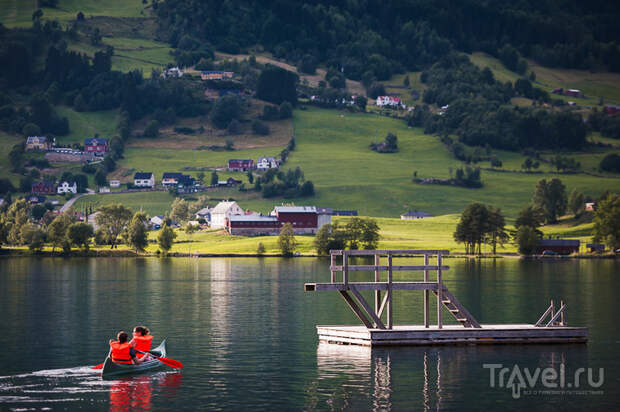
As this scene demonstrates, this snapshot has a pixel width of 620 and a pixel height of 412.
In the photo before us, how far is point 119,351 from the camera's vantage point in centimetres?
5025

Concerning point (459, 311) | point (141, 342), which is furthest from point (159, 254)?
point (141, 342)

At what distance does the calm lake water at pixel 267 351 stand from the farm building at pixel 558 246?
6761cm

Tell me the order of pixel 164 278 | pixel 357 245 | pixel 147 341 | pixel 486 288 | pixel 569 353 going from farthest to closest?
1. pixel 357 245
2. pixel 164 278
3. pixel 486 288
4. pixel 569 353
5. pixel 147 341

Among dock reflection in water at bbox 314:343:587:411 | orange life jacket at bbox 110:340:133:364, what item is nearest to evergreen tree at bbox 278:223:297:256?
dock reflection in water at bbox 314:343:587:411

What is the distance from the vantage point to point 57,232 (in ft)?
612

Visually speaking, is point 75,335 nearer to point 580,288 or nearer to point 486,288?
point 486,288

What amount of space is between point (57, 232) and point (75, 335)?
12379cm

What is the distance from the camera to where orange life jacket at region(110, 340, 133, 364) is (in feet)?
165

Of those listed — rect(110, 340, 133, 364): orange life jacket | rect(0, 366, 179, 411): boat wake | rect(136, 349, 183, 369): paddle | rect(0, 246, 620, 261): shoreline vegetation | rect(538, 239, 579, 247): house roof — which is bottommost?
rect(0, 246, 620, 261): shoreline vegetation

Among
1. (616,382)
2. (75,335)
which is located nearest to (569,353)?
(616,382)

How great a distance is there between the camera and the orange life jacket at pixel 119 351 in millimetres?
50156

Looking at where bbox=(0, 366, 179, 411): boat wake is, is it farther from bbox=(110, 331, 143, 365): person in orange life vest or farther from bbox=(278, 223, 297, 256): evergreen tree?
bbox=(278, 223, 297, 256): evergreen tree

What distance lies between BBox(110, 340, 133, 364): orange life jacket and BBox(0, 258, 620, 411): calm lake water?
4.24ft

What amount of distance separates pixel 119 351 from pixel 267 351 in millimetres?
12919
